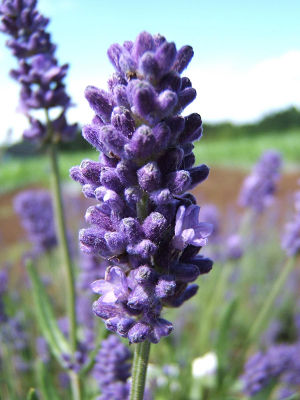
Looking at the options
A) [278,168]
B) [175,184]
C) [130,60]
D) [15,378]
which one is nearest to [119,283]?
[175,184]

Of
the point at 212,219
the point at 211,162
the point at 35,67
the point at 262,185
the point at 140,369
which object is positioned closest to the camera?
the point at 140,369

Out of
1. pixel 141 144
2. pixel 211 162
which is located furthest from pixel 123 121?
pixel 211 162

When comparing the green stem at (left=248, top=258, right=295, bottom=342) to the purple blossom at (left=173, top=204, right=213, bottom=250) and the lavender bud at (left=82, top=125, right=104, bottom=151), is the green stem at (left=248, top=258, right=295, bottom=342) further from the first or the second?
the lavender bud at (left=82, top=125, right=104, bottom=151)

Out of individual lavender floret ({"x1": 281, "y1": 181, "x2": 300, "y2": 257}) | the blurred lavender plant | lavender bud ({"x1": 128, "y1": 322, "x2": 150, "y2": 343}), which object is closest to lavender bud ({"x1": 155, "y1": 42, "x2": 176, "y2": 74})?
lavender bud ({"x1": 128, "y1": 322, "x2": 150, "y2": 343})

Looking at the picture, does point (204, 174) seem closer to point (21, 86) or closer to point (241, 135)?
point (21, 86)

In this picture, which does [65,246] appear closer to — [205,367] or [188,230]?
[188,230]

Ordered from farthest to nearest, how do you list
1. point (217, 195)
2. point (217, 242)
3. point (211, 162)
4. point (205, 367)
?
point (211, 162)
point (217, 195)
point (217, 242)
point (205, 367)
